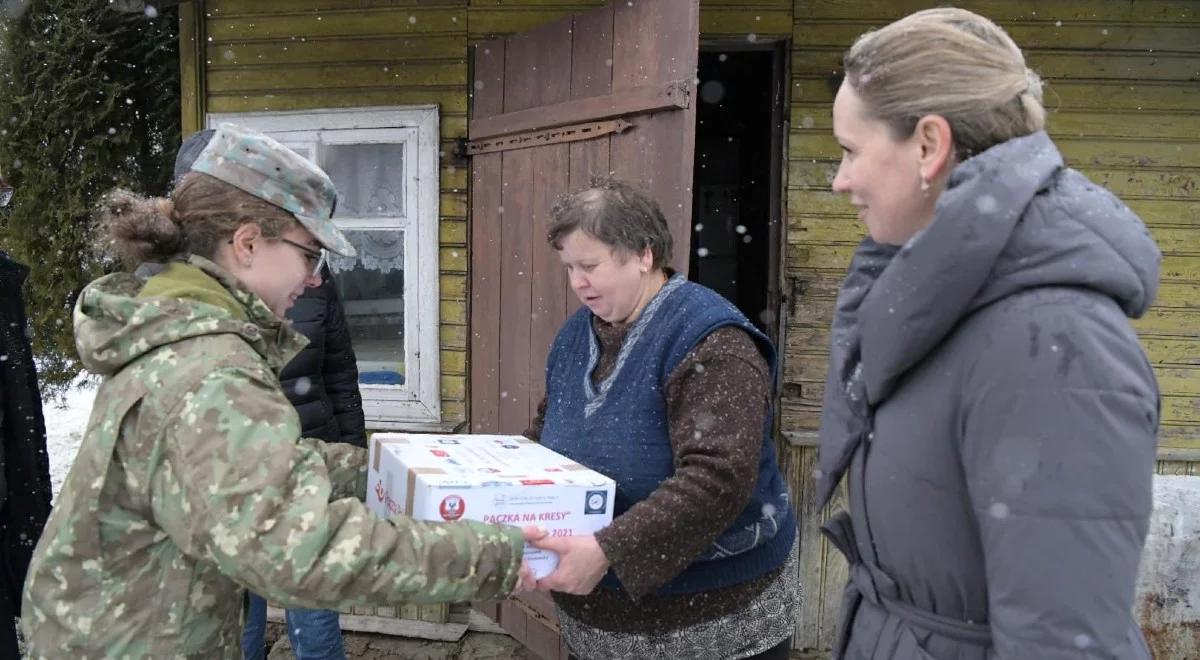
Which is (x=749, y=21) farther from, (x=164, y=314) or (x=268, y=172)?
(x=164, y=314)

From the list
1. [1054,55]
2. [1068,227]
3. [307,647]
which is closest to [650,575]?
[1068,227]

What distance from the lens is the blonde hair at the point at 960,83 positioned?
1.06 metres

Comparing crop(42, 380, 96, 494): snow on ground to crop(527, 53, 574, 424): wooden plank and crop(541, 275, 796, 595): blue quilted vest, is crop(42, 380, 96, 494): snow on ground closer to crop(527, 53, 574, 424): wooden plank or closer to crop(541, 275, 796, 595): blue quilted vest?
crop(527, 53, 574, 424): wooden plank

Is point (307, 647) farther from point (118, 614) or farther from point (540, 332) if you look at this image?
point (118, 614)

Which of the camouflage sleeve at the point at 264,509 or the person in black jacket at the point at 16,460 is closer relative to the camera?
the camouflage sleeve at the point at 264,509

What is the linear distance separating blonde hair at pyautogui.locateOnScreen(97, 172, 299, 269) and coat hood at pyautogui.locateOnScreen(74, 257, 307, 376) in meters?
0.04

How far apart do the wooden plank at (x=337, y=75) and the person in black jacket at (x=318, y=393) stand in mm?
1152

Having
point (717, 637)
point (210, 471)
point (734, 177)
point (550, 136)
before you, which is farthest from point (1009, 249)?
point (734, 177)

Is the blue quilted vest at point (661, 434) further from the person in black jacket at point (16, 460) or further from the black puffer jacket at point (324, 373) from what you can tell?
the person in black jacket at point (16, 460)

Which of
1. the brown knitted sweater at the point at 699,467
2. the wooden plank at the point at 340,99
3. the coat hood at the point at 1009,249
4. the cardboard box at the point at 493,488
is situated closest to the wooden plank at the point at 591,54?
the wooden plank at the point at 340,99

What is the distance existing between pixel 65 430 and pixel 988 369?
905 cm

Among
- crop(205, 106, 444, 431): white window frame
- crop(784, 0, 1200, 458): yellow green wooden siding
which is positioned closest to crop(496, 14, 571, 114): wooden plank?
crop(205, 106, 444, 431): white window frame

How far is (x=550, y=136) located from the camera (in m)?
3.17

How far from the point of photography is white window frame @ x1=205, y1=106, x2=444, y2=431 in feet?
12.5
